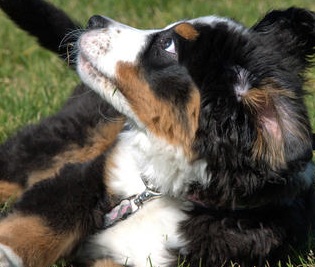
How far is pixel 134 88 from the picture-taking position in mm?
4082

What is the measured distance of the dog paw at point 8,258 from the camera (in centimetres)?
385

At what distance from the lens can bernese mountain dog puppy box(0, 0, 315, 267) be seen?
3838 mm

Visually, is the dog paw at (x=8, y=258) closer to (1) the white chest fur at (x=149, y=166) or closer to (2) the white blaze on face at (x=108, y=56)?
(1) the white chest fur at (x=149, y=166)

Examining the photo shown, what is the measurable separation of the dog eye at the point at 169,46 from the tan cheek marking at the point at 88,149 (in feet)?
3.08

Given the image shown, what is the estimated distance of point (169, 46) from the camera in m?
4.14

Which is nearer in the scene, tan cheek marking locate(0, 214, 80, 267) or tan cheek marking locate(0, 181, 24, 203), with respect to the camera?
tan cheek marking locate(0, 214, 80, 267)

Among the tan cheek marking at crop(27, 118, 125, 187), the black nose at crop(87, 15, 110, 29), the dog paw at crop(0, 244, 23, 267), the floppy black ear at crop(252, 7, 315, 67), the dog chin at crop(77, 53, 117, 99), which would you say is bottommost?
the tan cheek marking at crop(27, 118, 125, 187)

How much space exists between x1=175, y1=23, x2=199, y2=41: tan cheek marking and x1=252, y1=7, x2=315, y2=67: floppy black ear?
399 mm

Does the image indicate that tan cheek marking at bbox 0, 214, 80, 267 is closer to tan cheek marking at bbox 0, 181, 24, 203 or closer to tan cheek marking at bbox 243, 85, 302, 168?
tan cheek marking at bbox 0, 181, 24, 203

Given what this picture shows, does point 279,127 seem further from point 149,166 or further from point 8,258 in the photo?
point 8,258

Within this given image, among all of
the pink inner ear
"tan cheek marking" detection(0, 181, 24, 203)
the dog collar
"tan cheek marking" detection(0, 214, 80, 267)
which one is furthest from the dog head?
"tan cheek marking" detection(0, 181, 24, 203)

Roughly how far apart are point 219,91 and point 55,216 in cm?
105

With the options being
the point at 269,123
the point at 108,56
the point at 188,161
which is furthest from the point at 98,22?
the point at 269,123

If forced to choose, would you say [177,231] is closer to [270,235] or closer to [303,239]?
[270,235]
